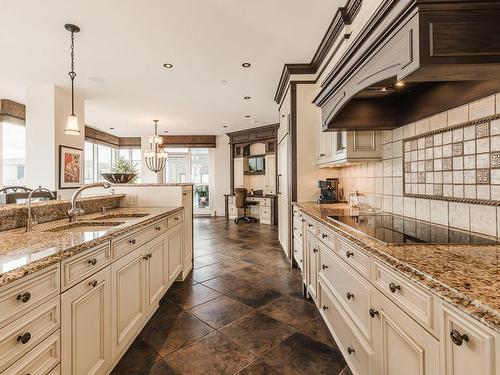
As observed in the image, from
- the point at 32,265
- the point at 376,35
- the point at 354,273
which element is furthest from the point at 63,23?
the point at 354,273

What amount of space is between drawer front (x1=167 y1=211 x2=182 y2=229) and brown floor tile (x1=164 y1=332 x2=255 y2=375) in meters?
1.19

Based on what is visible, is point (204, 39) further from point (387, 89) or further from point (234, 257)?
point (234, 257)

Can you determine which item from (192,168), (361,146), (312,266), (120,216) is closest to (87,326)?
(120,216)

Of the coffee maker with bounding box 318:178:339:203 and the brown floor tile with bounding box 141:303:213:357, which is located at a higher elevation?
the coffee maker with bounding box 318:178:339:203

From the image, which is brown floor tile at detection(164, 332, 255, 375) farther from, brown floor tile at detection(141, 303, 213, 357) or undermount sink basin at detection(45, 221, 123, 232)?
undermount sink basin at detection(45, 221, 123, 232)

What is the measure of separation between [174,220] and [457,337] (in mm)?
2639

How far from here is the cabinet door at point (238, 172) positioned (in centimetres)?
845

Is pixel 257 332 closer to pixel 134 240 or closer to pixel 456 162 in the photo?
pixel 134 240

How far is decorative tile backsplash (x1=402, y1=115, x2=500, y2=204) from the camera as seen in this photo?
4.21 feet

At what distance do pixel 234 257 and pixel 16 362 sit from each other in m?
3.40

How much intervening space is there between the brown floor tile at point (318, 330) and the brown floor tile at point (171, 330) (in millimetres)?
803

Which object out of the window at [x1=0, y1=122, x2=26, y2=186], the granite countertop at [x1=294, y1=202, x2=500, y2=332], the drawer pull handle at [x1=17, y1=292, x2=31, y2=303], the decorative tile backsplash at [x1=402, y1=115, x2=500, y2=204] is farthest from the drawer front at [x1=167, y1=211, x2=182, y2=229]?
the window at [x1=0, y1=122, x2=26, y2=186]

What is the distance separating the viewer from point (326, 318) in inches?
77.9

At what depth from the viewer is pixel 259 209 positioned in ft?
26.1
